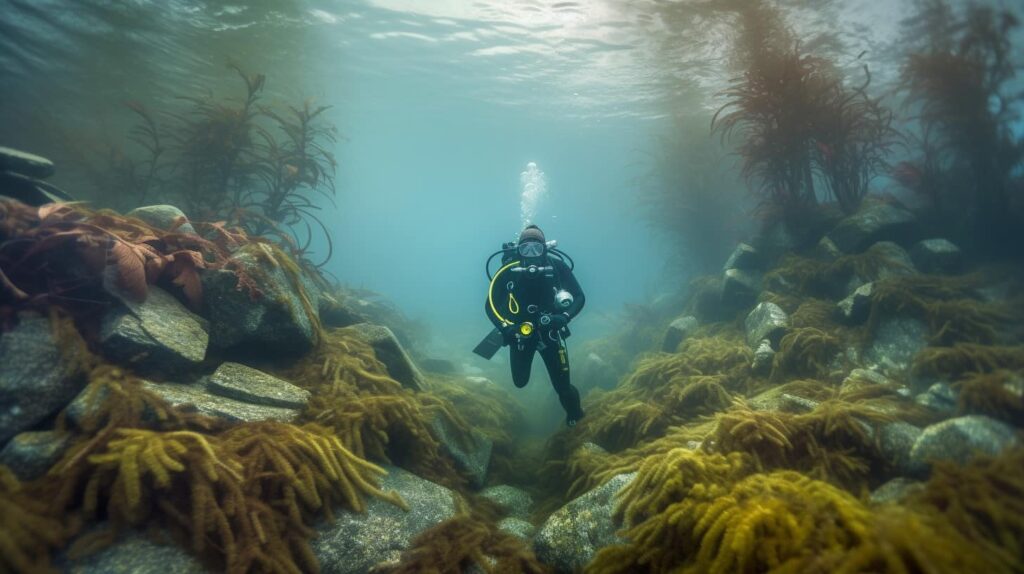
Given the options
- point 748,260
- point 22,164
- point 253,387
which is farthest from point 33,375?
point 748,260

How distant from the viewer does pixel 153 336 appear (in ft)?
14.7

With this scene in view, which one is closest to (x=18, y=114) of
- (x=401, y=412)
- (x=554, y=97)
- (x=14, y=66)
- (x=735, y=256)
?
(x=14, y=66)

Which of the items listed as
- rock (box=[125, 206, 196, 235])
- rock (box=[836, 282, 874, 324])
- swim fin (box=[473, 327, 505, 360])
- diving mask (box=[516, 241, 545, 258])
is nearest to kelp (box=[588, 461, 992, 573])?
swim fin (box=[473, 327, 505, 360])

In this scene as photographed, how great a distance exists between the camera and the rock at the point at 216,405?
402cm

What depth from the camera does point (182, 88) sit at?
2409 cm

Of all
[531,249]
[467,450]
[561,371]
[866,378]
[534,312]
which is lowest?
[467,450]

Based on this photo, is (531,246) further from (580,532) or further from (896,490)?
(896,490)

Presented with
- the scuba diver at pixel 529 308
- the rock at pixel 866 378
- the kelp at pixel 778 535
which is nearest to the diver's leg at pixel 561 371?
the scuba diver at pixel 529 308

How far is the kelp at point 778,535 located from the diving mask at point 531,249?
12.3ft

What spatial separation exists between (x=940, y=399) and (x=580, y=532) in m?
3.79

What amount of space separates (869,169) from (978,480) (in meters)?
11.9

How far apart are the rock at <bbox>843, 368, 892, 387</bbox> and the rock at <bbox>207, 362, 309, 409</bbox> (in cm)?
709

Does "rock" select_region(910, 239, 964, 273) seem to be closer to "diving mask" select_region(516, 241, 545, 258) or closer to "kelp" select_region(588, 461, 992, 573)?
"diving mask" select_region(516, 241, 545, 258)

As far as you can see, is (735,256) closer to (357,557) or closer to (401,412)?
(401,412)
